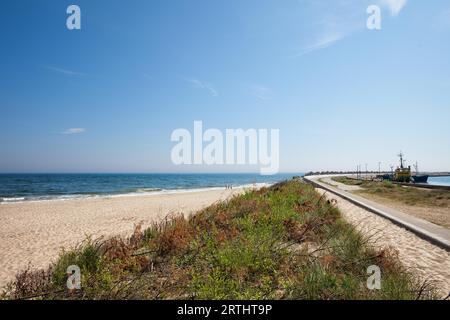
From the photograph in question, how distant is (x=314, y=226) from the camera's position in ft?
24.9

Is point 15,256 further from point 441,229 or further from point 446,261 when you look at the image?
point 441,229

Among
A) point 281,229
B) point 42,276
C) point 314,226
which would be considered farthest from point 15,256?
point 314,226

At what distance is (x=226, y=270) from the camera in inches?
180

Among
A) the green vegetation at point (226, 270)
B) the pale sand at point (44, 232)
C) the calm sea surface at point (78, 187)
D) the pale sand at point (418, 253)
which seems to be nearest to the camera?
the green vegetation at point (226, 270)

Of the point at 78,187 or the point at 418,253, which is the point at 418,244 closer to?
the point at 418,253

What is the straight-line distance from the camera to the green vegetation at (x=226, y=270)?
3871 mm

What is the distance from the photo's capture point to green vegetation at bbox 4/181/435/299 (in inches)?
152

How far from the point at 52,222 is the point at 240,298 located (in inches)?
633

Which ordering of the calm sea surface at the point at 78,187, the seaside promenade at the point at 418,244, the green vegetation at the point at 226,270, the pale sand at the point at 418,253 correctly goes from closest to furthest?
the green vegetation at the point at 226,270 → the pale sand at the point at 418,253 → the seaside promenade at the point at 418,244 → the calm sea surface at the point at 78,187

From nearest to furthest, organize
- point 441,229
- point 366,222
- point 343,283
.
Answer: point 343,283
point 441,229
point 366,222

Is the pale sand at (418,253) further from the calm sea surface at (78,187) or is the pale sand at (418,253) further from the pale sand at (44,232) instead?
the pale sand at (44,232)

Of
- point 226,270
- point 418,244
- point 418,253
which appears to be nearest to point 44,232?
point 226,270

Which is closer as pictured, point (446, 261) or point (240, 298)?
point (240, 298)

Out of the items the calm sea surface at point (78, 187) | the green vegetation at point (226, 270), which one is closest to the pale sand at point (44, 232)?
the green vegetation at point (226, 270)
